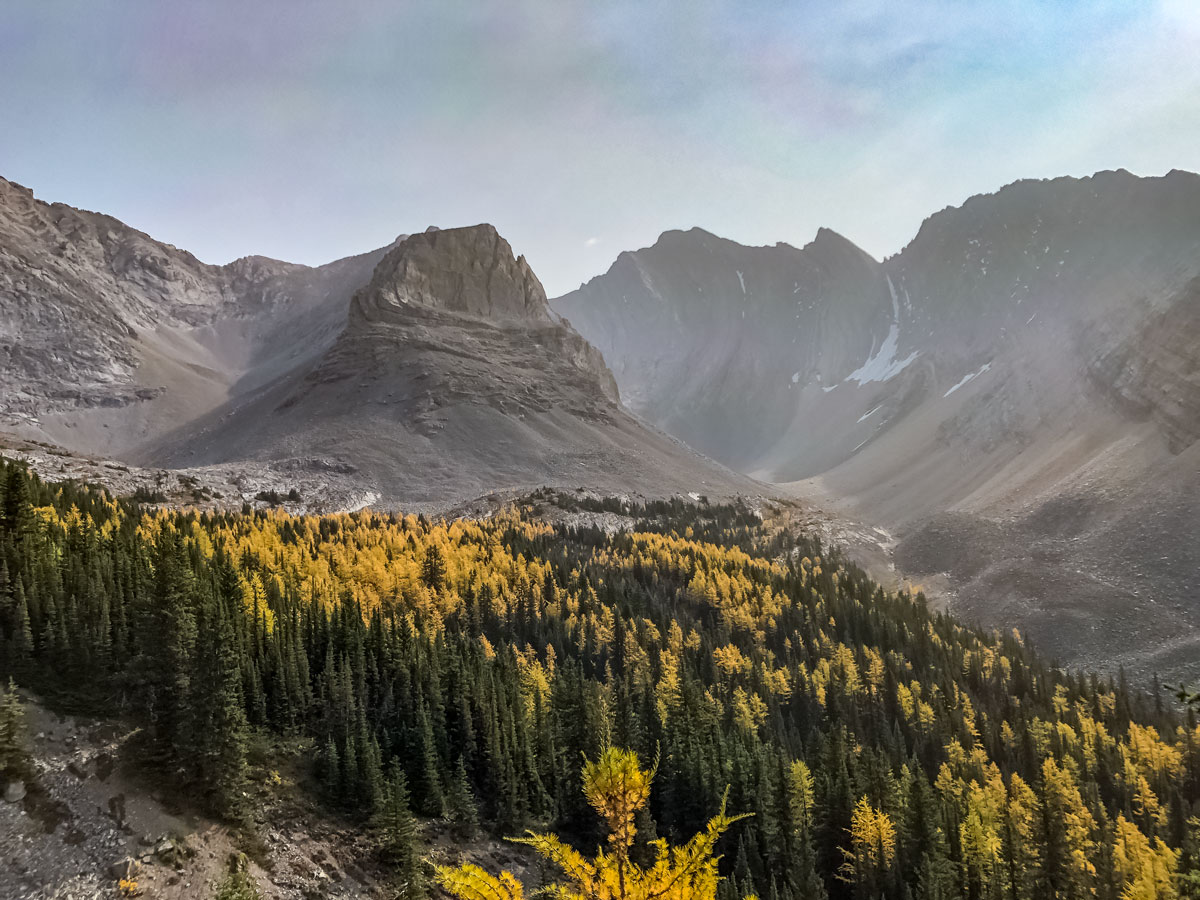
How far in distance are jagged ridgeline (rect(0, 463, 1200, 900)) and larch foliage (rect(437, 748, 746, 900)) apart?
15.5 m

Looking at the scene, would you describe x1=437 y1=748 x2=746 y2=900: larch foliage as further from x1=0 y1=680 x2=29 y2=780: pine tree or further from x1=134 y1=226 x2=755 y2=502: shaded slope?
x1=134 y1=226 x2=755 y2=502: shaded slope

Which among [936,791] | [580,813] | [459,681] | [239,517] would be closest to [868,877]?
[936,791]

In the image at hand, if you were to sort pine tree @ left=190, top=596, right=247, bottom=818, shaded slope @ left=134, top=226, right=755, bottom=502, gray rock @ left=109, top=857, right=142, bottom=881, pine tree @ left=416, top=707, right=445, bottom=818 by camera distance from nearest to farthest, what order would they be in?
1. gray rock @ left=109, top=857, right=142, bottom=881
2. pine tree @ left=190, top=596, right=247, bottom=818
3. pine tree @ left=416, top=707, right=445, bottom=818
4. shaded slope @ left=134, top=226, right=755, bottom=502

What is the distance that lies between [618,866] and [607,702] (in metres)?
37.4

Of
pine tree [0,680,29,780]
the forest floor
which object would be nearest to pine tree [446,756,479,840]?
the forest floor

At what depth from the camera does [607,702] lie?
47812 mm

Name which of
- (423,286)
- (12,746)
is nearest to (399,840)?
(12,746)

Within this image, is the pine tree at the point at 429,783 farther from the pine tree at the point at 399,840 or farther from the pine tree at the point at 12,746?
the pine tree at the point at 12,746

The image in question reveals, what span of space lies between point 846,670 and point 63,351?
201 meters

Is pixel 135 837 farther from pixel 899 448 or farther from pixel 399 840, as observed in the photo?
pixel 899 448

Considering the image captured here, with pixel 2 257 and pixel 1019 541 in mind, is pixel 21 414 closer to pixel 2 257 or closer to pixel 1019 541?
pixel 2 257

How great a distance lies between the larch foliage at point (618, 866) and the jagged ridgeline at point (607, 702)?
1550 cm

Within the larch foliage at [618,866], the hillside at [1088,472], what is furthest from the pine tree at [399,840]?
the hillside at [1088,472]

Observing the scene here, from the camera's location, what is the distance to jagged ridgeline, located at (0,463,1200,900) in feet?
100
